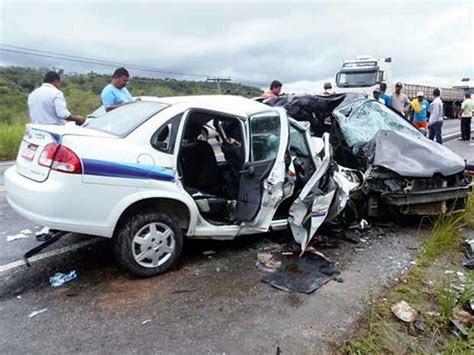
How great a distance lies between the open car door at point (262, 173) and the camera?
3961mm

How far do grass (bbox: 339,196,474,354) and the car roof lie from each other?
7.18 ft

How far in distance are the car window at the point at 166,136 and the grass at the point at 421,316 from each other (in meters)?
2.14

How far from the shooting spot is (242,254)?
13.7 feet

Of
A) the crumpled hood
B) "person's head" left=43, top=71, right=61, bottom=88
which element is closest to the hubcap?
the crumpled hood

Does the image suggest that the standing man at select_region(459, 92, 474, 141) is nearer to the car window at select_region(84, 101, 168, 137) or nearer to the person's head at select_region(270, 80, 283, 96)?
the person's head at select_region(270, 80, 283, 96)

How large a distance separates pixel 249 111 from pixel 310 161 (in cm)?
90

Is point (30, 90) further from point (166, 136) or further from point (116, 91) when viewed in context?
point (166, 136)

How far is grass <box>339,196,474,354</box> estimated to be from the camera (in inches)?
109

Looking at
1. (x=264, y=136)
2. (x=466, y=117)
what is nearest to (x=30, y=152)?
(x=264, y=136)

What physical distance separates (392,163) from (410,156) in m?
0.38

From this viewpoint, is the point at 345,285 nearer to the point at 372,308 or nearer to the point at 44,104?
the point at 372,308

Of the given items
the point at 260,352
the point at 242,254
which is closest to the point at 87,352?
the point at 260,352

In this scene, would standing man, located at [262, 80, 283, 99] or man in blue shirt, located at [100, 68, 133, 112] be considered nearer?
man in blue shirt, located at [100, 68, 133, 112]

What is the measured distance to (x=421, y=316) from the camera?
10.4ft
